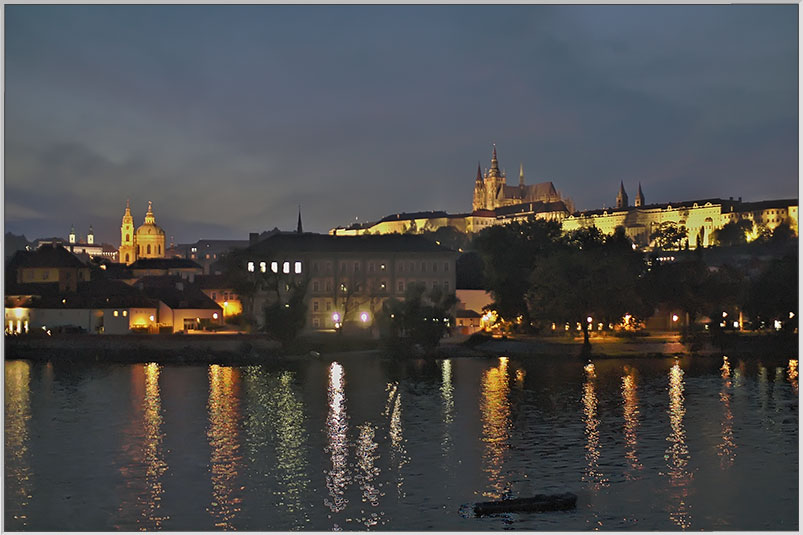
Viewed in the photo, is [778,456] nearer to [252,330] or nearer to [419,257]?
[252,330]

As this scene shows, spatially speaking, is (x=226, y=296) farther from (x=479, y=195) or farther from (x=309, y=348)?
(x=479, y=195)

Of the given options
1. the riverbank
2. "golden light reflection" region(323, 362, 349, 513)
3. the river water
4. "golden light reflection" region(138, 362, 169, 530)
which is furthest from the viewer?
the riverbank

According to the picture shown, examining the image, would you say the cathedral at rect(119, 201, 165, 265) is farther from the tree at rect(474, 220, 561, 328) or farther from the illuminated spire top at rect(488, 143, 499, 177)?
the illuminated spire top at rect(488, 143, 499, 177)

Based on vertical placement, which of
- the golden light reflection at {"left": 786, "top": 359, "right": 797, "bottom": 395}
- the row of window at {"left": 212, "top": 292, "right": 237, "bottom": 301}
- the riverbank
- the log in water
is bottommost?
the log in water

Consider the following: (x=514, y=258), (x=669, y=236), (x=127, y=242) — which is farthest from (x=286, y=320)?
(x=669, y=236)

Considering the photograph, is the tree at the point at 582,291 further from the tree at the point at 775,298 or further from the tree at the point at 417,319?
the tree at the point at 775,298

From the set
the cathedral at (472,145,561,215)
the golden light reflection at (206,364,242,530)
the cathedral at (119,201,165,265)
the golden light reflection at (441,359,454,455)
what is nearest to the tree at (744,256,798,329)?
the golden light reflection at (441,359,454,455)
